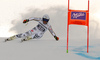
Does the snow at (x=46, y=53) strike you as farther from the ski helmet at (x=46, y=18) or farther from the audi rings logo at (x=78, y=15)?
the ski helmet at (x=46, y=18)

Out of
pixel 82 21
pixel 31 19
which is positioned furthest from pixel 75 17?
pixel 31 19

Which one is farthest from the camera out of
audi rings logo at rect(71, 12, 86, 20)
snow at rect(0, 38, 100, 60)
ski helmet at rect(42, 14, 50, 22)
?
ski helmet at rect(42, 14, 50, 22)

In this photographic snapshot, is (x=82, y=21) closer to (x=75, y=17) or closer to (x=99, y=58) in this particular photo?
(x=75, y=17)

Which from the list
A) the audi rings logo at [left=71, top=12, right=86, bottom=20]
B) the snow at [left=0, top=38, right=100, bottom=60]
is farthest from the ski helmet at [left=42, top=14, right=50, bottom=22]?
the audi rings logo at [left=71, top=12, right=86, bottom=20]

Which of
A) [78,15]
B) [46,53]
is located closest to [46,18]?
[78,15]

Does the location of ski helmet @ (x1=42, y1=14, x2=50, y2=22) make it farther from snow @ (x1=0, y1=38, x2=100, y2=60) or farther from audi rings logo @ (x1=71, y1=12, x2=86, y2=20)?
audi rings logo @ (x1=71, y1=12, x2=86, y2=20)

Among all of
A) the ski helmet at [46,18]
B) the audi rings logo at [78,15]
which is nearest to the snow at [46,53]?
the audi rings logo at [78,15]

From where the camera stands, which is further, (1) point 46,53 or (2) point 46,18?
(2) point 46,18

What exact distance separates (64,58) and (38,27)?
4.16 metres

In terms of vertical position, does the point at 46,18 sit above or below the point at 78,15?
below

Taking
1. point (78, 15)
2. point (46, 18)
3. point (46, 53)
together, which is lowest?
point (46, 53)

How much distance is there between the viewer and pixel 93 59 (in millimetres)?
4473

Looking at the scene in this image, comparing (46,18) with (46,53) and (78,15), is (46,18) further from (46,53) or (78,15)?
(46,53)

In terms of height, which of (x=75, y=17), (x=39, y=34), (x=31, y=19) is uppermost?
(x=75, y=17)
